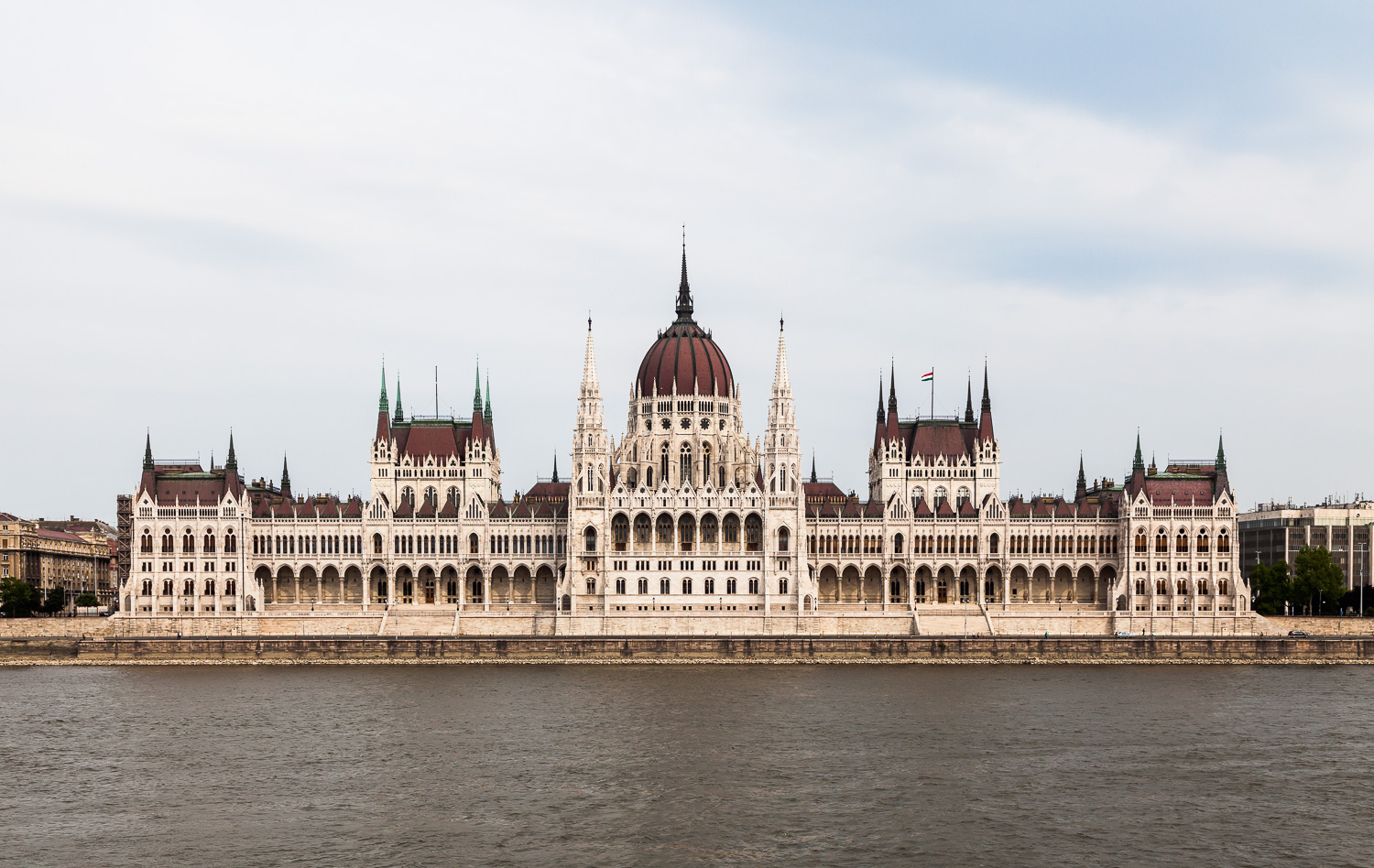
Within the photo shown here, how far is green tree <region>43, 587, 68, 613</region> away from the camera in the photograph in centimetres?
15400

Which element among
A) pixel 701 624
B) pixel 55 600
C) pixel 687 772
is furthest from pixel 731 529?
pixel 55 600

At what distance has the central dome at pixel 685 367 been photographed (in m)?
149

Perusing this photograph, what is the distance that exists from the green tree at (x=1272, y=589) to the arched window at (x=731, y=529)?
4830cm

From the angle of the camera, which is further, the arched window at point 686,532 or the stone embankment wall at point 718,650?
the arched window at point 686,532

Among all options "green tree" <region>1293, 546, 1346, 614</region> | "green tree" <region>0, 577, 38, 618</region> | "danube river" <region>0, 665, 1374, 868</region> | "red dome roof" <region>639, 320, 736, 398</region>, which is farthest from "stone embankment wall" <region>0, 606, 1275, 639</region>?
"danube river" <region>0, 665, 1374, 868</region>

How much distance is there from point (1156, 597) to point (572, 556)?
51.3 metres

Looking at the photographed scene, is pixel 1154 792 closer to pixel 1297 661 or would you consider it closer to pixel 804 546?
pixel 1297 661

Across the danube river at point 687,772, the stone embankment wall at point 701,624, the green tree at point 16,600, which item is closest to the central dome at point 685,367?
the stone embankment wall at point 701,624

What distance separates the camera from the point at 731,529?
136625 millimetres

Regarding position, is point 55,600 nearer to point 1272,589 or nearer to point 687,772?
point 687,772

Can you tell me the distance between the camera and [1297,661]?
4633 inches

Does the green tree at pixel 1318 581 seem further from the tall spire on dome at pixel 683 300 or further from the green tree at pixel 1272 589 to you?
the tall spire on dome at pixel 683 300

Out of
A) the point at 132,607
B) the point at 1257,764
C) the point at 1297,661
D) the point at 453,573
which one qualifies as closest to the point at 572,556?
the point at 453,573

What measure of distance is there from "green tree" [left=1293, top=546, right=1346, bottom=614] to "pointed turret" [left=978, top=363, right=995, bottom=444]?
30.3 metres
